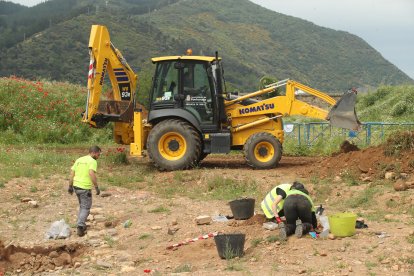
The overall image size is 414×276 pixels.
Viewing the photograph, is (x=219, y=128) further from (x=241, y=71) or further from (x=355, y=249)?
(x=241, y=71)

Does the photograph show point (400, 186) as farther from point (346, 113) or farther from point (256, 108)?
point (256, 108)

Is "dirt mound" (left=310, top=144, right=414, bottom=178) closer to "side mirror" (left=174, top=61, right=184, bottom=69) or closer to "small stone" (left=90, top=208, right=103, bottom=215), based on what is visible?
"side mirror" (left=174, top=61, right=184, bottom=69)

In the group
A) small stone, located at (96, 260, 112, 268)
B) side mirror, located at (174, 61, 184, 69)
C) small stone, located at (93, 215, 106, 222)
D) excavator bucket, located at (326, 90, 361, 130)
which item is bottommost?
small stone, located at (96, 260, 112, 268)

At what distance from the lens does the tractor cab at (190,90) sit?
15594 millimetres

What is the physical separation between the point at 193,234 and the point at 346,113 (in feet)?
21.5

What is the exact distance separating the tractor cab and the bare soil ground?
60.4 inches

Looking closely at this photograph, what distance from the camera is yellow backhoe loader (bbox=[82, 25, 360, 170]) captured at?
15602 mm

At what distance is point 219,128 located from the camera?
1587cm

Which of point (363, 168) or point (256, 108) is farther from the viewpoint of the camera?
point (256, 108)

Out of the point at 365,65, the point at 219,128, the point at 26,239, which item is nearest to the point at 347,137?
the point at 219,128

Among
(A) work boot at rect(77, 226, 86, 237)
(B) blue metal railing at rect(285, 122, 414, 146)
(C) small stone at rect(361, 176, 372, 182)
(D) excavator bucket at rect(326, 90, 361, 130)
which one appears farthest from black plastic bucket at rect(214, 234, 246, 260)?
(B) blue metal railing at rect(285, 122, 414, 146)

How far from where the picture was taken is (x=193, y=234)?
10.3 m

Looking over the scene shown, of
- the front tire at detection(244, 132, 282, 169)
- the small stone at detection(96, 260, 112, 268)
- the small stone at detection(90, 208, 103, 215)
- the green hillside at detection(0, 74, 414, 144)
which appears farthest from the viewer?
the green hillside at detection(0, 74, 414, 144)

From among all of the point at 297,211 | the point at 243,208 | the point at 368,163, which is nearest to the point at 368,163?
the point at 368,163
